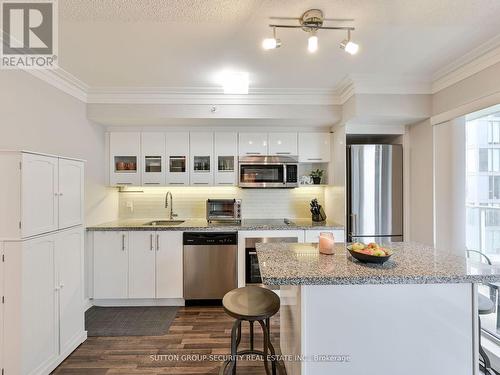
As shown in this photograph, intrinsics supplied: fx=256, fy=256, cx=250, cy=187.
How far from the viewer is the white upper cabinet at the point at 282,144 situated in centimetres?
365

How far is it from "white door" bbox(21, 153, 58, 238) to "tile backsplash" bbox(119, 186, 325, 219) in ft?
5.92

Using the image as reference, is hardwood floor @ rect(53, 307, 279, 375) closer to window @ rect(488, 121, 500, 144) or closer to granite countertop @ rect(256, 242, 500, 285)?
granite countertop @ rect(256, 242, 500, 285)

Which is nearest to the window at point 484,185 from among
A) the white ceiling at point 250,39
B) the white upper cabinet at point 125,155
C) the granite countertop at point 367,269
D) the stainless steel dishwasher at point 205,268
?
the white ceiling at point 250,39

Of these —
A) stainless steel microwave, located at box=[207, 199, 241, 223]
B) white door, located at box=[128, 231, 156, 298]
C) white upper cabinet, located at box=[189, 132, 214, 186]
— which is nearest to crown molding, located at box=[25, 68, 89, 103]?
white upper cabinet, located at box=[189, 132, 214, 186]

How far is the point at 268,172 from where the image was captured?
364 centimetres

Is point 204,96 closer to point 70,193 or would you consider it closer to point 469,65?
point 70,193

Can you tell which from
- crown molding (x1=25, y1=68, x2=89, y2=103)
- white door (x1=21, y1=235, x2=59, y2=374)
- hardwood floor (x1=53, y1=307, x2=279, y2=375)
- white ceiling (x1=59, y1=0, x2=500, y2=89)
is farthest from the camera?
crown molding (x1=25, y1=68, x2=89, y2=103)

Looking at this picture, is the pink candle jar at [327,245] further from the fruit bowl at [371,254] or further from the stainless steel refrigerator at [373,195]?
the stainless steel refrigerator at [373,195]

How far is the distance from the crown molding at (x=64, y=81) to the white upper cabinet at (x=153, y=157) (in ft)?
2.77

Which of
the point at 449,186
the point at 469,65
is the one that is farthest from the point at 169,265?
the point at 469,65

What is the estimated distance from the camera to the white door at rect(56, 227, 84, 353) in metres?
2.17

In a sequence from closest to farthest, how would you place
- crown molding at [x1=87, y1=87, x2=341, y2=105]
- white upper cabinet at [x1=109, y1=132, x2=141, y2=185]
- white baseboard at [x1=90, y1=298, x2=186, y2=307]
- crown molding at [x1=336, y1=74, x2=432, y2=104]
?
crown molding at [x1=336, y1=74, x2=432, y2=104] → crown molding at [x1=87, y1=87, x2=341, y2=105] → white baseboard at [x1=90, y1=298, x2=186, y2=307] → white upper cabinet at [x1=109, y1=132, x2=141, y2=185]

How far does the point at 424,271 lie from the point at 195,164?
2.92m

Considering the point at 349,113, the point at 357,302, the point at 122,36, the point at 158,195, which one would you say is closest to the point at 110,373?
the point at 357,302
